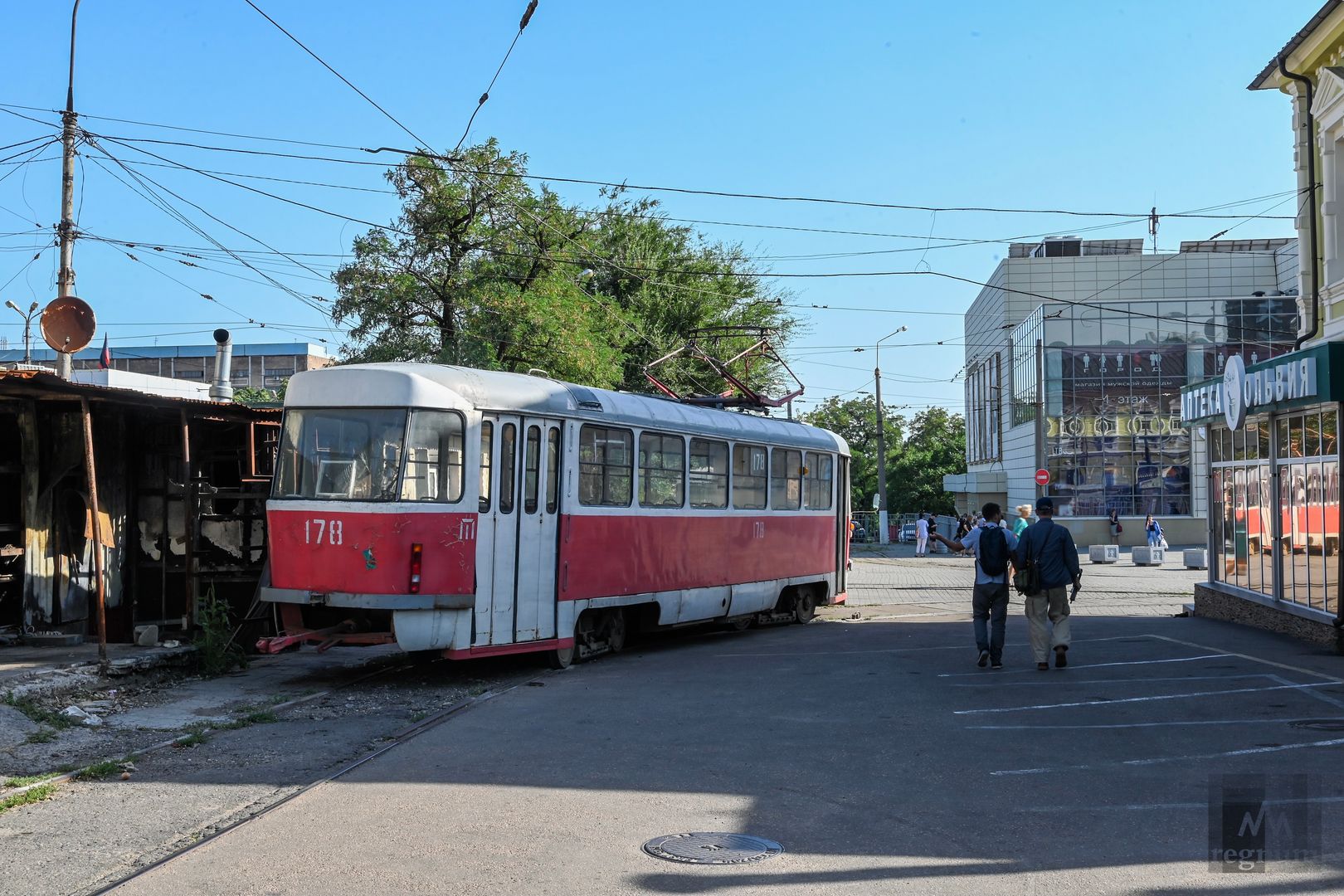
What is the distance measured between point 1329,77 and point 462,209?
49.4 feet

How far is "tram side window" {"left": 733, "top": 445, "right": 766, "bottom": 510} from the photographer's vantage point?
1756 cm

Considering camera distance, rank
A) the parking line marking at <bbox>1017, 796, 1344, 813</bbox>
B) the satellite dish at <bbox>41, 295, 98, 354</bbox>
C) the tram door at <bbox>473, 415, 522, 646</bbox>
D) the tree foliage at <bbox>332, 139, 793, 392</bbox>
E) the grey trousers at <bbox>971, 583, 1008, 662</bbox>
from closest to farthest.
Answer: the parking line marking at <bbox>1017, 796, 1344, 813</bbox> < the tram door at <bbox>473, 415, 522, 646</bbox> < the grey trousers at <bbox>971, 583, 1008, 662</bbox> < the satellite dish at <bbox>41, 295, 98, 354</bbox> < the tree foliage at <bbox>332, 139, 793, 392</bbox>

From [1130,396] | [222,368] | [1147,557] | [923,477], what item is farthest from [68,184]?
[923,477]

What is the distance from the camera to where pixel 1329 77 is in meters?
16.7

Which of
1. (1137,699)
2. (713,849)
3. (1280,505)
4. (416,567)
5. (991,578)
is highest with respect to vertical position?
(1280,505)

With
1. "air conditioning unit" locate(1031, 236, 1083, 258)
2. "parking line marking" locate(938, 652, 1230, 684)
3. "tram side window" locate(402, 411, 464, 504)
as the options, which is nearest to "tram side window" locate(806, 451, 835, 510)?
"parking line marking" locate(938, 652, 1230, 684)

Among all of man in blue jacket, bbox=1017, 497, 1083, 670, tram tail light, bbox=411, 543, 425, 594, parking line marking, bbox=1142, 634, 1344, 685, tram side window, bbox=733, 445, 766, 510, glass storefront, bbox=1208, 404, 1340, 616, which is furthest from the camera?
tram side window, bbox=733, 445, 766, 510

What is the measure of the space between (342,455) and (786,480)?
8663mm

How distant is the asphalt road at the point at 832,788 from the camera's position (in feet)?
19.0

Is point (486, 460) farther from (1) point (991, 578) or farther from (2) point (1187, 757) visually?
(2) point (1187, 757)

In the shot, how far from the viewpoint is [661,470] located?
15.6 m

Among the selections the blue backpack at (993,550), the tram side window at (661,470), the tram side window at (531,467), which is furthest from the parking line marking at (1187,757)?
the tram side window at (661,470)

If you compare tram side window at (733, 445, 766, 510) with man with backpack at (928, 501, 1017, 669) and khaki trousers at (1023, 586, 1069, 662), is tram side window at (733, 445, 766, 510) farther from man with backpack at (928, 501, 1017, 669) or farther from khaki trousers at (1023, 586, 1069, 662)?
khaki trousers at (1023, 586, 1069, 662)
